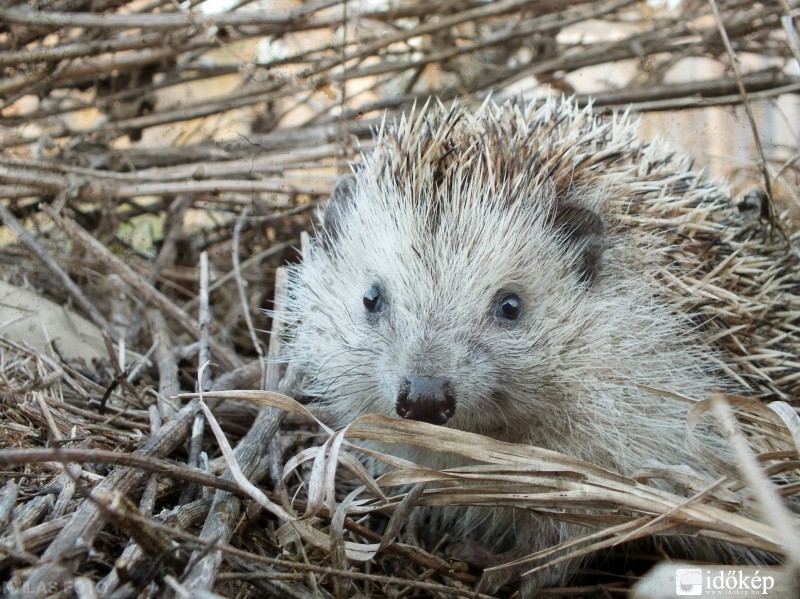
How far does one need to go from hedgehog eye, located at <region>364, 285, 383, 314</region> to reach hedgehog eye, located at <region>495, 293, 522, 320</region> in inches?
15.7

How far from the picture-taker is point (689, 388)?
2.41m

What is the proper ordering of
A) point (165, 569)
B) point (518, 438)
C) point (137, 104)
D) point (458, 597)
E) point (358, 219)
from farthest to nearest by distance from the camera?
1. point (137, 104)
2. point (358, 219)
3. point (518, 438)
4. point (458, 597)
5. point (165, 569)

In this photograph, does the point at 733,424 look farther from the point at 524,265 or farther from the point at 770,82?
the point at 770,82

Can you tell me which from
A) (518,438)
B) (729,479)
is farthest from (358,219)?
(729,479)

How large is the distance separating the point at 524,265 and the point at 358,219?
649 mm

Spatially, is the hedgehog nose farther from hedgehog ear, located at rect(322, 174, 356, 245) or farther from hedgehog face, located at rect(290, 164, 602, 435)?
hedgehog ear, located at rect(322, 174, 356, 245)

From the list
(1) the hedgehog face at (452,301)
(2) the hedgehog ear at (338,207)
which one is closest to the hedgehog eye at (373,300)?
(1) the hedgehog face at (452,301)

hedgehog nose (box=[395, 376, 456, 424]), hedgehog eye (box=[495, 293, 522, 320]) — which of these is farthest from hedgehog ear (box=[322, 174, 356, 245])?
hedgehog nose (box=[395, 376, 456, 424])

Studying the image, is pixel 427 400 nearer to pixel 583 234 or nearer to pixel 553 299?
pixel 553 299

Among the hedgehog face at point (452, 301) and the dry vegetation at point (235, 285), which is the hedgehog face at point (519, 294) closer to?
the hedgehog face at point (452, 301)

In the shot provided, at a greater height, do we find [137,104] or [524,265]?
[137,104]

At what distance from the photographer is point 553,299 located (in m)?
2.40

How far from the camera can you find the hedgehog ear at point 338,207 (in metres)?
2.78

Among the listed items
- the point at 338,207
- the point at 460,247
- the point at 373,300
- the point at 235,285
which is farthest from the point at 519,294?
the point at 235,285
